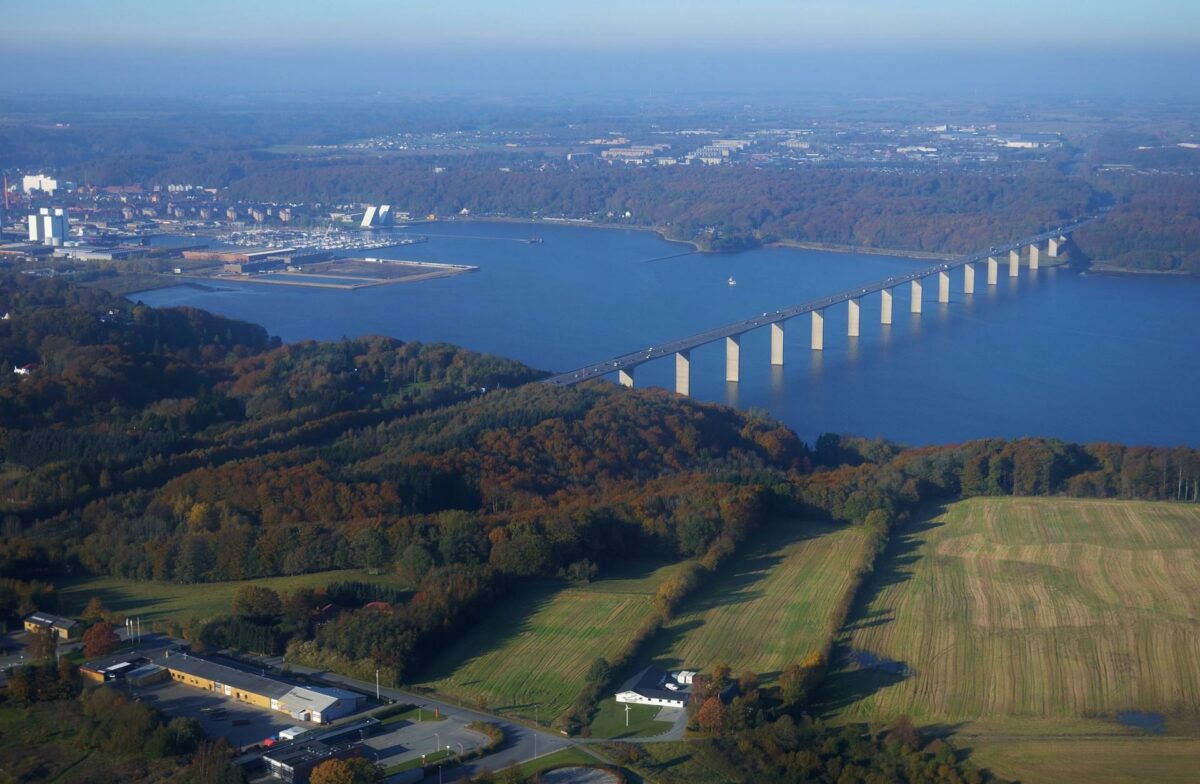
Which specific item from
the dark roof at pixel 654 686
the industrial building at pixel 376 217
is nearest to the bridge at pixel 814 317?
the dark roof at pixel 654 686

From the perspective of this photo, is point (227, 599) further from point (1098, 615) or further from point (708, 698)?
point (1098, 615)

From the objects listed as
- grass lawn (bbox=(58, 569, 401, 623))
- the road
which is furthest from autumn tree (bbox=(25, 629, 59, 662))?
the road

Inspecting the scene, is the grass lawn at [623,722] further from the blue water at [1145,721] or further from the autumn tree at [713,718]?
the blue water at [1145,721]

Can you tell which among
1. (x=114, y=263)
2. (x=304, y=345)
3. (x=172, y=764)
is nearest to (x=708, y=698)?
(x=172, y=764)

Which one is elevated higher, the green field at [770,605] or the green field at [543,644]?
the green field at [543,644]

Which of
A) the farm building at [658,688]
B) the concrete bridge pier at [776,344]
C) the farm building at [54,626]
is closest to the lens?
the farm building at [658,688]
